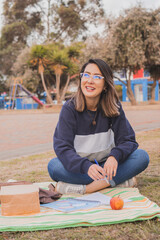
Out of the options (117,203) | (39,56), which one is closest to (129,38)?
(39,56)

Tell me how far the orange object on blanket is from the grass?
0.29 metres

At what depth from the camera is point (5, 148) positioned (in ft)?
21.0

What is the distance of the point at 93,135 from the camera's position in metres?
2.96

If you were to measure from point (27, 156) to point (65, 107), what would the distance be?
2.58 meters

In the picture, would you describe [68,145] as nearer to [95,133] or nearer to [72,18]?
[95,133]

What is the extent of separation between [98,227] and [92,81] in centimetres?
133

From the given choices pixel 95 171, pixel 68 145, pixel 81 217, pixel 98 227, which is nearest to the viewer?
pixel 98 227

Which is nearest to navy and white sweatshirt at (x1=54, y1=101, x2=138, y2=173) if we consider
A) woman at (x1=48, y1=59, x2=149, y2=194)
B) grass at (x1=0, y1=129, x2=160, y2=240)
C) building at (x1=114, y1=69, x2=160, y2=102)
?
woman at (x1=48, y1=59, x2=149, y2=194)

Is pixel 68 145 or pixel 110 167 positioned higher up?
pixel 68 145

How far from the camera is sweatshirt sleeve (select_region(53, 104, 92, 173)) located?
8.71 feet

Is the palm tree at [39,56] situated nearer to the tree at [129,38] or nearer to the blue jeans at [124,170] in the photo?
the tree at [129,38]

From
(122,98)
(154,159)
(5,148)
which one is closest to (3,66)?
(122,98)

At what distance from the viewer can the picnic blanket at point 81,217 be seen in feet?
6.99

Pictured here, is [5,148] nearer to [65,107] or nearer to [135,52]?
[65,107]
